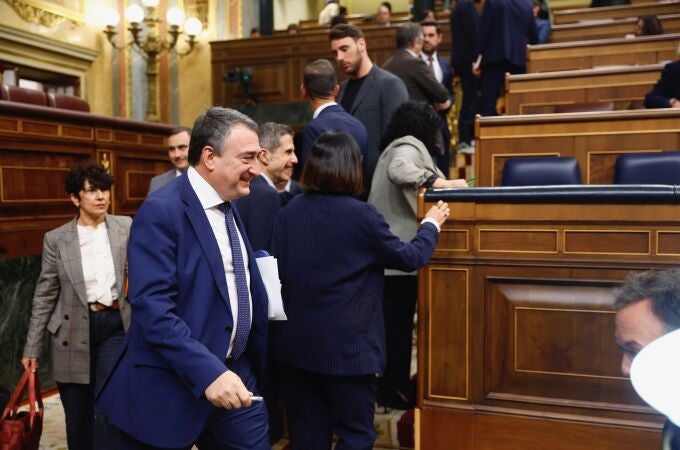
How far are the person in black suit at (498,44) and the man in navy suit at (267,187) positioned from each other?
2853 mm

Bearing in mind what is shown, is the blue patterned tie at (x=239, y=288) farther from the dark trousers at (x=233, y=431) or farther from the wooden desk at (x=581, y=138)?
the wooden desk at (x=581, y=138)

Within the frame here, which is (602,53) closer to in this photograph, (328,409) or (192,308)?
(328,409)

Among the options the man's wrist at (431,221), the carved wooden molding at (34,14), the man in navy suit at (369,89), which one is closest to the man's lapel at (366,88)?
the man in navy suit at (369,89)

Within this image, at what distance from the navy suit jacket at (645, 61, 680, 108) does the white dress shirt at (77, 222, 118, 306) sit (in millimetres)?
3016

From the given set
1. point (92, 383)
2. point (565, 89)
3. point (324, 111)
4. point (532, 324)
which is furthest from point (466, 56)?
point (92, 383)

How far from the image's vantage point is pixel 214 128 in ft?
5.21

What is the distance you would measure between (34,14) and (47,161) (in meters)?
4.65

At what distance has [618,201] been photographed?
2.13 m

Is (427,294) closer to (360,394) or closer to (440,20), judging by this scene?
(360,394)

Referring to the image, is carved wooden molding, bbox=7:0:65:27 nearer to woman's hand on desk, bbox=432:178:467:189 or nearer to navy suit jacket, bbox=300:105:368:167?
navy suit jacket, bbox=300:105:368:167

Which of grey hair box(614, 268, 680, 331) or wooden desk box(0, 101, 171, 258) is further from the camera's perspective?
wooden desk box(0, 101, 171, 258)

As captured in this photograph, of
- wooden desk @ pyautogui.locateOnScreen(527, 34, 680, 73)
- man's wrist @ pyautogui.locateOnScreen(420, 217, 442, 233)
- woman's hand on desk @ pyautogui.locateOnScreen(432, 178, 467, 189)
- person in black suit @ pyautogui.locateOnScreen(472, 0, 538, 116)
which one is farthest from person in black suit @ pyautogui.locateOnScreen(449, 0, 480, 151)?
man's wrist @ pyautogui.locateOnScreen(420, 217, 442, 233)

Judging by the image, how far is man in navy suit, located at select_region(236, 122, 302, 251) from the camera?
89.6 inches

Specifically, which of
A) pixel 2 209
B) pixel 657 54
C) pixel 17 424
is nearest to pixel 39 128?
pixel 2 209
